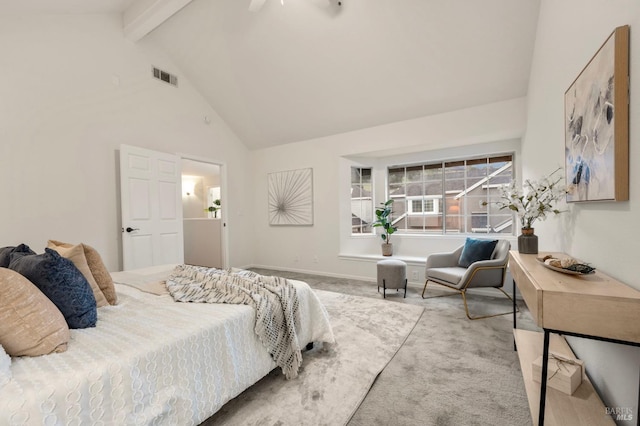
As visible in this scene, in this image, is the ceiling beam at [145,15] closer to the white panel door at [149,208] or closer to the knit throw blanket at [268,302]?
the white panel door at [149,208]

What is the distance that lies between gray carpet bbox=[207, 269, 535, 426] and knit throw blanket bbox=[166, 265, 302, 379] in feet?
1.22

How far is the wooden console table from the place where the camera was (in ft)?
3.26

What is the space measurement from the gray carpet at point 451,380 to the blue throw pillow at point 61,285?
0.89m

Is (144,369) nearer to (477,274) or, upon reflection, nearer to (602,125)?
(602,125)

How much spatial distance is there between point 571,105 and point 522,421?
1.87 m

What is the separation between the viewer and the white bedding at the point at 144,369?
0.94 meters

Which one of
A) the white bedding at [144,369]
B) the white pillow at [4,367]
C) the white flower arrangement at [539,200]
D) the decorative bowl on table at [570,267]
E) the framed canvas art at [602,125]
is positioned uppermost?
the framed canvas art at [602,125]

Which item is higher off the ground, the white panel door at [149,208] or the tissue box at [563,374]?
the white panel door at [149,208]

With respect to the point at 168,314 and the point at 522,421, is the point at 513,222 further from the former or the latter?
the point at 168,314

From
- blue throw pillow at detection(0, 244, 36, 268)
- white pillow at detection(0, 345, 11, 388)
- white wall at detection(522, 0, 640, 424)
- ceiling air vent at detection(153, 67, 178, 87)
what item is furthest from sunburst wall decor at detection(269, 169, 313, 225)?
white pillow at detection(0, 345, 11, 388)

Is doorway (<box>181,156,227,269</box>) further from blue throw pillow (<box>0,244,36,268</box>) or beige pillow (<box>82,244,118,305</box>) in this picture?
beige pillow (<box>82,244,118,305</box>)

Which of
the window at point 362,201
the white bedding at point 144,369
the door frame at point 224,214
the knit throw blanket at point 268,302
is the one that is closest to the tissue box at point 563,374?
the knit throw blanket at point 268,302

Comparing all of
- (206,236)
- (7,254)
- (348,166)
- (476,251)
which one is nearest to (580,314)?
(476,251)

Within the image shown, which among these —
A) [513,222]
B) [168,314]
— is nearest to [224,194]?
[168,314]
